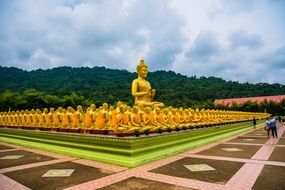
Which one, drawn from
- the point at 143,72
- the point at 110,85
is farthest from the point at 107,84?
the point at 143,72

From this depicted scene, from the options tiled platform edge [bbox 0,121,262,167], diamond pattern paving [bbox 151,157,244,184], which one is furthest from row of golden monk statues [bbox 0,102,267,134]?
diamond pattern paving [bbox 151,157,244,184]

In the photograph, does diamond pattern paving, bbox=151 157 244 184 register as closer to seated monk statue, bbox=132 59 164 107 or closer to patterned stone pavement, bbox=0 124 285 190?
patterned stone pavement, bbox=0 124 285 190

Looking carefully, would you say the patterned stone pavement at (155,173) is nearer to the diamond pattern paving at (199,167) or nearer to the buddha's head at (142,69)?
the diamond pattern paving at (199,167)

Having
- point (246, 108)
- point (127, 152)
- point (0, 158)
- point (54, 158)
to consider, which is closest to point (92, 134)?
point (54, 158)

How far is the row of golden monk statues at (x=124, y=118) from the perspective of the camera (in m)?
8.54

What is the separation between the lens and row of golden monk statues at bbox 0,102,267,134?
8469 mm

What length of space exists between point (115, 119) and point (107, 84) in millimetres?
66581

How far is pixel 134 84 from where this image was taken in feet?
42.1

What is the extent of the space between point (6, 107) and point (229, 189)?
39067 mm

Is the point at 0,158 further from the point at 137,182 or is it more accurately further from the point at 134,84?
the point at 134,84

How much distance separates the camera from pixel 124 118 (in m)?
8.41

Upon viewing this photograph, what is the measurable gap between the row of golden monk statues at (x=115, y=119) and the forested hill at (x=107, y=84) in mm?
46093

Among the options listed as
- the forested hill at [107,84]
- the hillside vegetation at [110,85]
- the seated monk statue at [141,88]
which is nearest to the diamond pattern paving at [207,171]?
the seated monk statue at [141,88]

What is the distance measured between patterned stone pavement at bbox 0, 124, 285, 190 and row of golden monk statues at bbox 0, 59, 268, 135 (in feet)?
4.41
